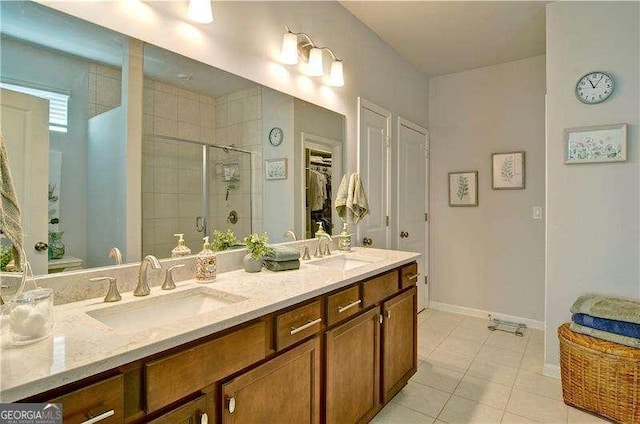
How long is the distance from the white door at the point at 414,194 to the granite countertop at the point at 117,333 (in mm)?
2047

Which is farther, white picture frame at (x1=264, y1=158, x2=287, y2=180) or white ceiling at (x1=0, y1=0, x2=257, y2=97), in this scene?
white picture frame at (x1=264, y1=158, x2=287, y2=180)

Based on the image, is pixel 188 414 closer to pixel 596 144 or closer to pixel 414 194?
pixel 596 144

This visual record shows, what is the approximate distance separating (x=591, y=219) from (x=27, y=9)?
10.4ft

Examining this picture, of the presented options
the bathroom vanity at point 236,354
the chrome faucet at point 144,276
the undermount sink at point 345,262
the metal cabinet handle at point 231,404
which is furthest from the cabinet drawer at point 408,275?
the chrome faucet at point 144,276

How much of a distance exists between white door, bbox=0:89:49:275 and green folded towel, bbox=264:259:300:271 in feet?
2.94

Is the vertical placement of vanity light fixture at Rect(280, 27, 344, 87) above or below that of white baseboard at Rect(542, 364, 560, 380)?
above

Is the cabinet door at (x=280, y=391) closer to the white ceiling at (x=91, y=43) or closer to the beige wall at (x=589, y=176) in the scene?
the white ceiling at (x=91, y=43)

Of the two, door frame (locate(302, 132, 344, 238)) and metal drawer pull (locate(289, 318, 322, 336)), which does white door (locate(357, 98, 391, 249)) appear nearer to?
door frame (locate(302, 132, 344, 238))

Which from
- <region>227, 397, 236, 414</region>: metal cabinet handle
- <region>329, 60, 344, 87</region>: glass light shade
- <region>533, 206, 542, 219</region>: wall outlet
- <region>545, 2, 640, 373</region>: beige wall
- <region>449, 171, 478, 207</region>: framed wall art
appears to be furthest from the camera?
<region>449, 171, 478, 207</region>: framed wall art

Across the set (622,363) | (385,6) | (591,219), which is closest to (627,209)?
(591,219)

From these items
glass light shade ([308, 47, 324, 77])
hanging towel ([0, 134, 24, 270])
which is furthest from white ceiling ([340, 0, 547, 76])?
hanging towel ([0, 134, 24, 270])

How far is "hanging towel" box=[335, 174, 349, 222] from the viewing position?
251 centimetres

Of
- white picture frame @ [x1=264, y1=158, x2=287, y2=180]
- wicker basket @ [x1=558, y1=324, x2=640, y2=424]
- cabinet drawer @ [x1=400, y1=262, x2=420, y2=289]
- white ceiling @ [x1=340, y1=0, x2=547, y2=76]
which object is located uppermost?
white ceiling @ [x1=340, y1=0, x2=547, y2=76]

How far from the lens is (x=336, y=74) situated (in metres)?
2.37
